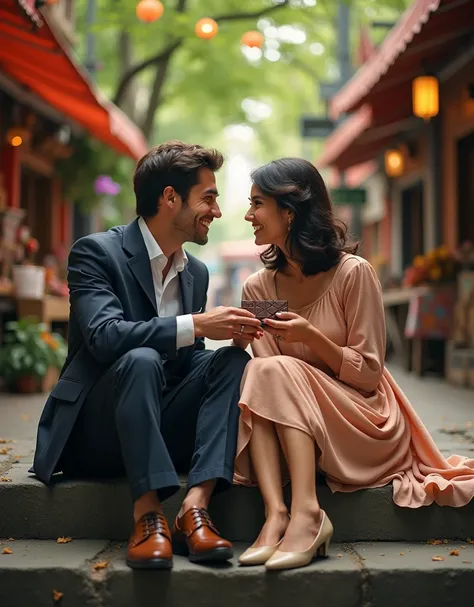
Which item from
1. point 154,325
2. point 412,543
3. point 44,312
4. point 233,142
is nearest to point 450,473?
point 412,543

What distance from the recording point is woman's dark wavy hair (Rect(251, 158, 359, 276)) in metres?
3.84

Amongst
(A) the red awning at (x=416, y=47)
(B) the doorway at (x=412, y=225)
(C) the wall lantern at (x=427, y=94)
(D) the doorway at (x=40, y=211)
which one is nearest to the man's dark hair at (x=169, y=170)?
(A) the red awning at (x=416, y=47)

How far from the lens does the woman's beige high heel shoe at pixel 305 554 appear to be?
123 inches

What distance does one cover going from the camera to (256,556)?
3186mm

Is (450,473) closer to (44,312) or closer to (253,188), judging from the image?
(253,188)

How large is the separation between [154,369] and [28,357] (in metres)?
5.35

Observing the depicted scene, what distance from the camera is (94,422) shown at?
11.8 feet

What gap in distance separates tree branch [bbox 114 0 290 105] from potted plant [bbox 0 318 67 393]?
6207 millimetres

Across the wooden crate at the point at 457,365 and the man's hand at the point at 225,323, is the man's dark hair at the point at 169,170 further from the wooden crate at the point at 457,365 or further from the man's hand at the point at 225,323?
the wooden crate at the point at 457,365

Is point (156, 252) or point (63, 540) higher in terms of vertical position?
point (156, 252)

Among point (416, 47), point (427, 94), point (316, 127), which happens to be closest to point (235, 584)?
point (416, 47)

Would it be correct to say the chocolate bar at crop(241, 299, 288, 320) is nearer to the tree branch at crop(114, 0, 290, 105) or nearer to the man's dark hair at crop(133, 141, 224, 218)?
the man's dark hair at crop(133, 141, 224, 218)

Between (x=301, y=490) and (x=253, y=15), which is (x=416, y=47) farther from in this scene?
(x=301, y=490)

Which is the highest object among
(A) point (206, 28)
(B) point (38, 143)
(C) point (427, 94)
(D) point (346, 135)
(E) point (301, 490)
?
(A) point (206, 28)
